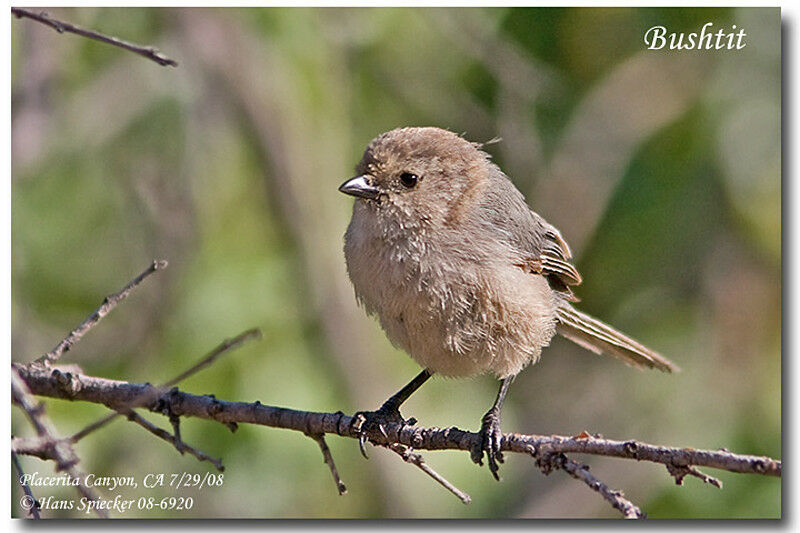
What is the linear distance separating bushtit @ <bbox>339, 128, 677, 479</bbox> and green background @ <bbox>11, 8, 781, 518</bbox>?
85 centimetres

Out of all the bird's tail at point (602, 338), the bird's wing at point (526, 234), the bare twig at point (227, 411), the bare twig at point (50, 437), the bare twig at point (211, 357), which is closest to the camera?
the bare twig at point (50, 437)

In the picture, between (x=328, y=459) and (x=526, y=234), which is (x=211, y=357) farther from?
(x=526, y=234)

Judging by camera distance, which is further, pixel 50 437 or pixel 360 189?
pixel 360 189

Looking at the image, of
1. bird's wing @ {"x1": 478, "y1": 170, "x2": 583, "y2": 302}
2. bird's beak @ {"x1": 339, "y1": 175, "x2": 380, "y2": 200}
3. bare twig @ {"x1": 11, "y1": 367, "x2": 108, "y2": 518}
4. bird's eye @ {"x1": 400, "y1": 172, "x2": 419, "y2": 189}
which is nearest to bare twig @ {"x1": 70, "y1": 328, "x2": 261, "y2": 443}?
bare twig @ {"x1": 11, "y1": 367, "x2": 108, "y2": 518}

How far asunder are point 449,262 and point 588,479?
3.24ft

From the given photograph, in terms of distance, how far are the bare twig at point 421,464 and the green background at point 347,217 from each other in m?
0.94

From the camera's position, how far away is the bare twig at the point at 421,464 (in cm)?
282

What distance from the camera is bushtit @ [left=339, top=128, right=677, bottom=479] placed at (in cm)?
316

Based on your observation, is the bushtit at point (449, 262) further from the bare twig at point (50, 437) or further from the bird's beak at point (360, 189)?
the bare twig at point (50, 437)

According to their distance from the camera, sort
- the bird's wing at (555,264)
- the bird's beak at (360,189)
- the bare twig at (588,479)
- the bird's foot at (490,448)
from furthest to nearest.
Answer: the bird's wing at (555,264) < the bird's beak at (360,189) < the bird's foot at (490,448) < the bare twig at (588,479)

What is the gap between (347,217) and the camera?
5277 mm

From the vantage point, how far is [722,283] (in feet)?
14.9

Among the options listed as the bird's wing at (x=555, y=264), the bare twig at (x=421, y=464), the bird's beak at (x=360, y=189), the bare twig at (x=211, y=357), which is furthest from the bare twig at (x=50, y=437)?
the bird's wing at (x=555, y=264)

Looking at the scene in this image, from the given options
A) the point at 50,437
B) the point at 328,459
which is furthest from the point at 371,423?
the point at 50,437
